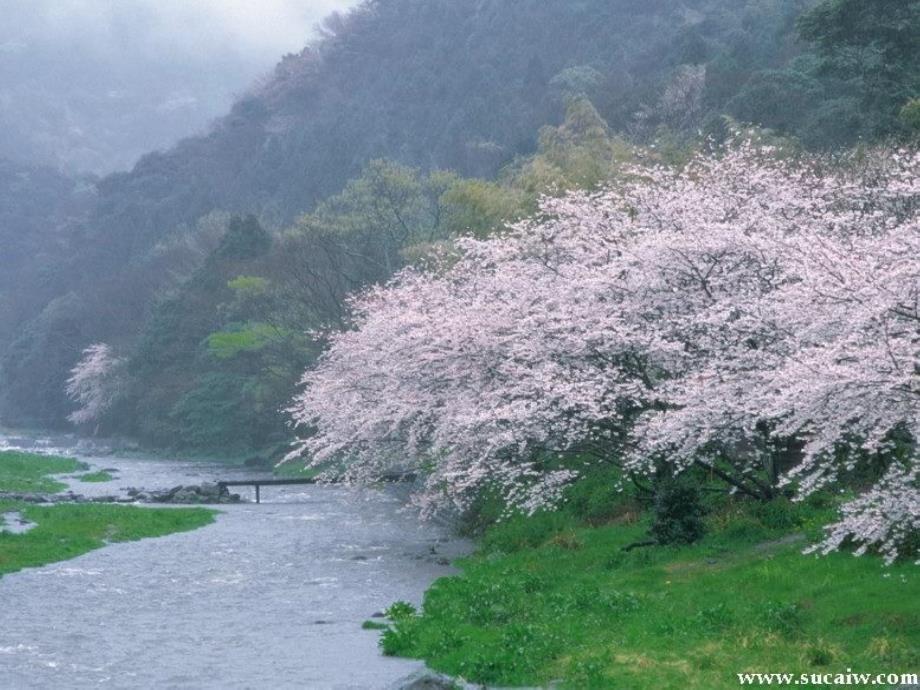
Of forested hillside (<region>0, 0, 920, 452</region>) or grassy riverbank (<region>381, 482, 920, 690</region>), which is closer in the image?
grassy riverbank (<region>381, 482, 920, 690</region>)

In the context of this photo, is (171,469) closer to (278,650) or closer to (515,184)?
(515,184)

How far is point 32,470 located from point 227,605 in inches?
1444

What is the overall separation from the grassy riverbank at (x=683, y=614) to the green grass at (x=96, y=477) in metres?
34.0

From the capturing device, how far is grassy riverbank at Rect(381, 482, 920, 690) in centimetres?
1527

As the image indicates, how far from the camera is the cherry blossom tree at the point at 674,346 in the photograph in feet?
52.2

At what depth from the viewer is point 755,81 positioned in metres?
58.3

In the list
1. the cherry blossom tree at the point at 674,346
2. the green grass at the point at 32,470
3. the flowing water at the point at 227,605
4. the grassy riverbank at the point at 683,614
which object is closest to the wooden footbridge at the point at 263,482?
the green grass at the point at 32,470

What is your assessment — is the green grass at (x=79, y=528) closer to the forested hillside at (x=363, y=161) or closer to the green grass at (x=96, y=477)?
the green grass at (x=96, y=477)

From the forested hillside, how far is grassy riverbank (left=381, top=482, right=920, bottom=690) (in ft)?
55.5

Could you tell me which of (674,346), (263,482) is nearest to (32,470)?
(263,482)

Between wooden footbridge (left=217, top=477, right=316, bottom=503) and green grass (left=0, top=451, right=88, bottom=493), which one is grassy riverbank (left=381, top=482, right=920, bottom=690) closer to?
wooden footbridge (left=217, top=477, right=316, bottom=503)

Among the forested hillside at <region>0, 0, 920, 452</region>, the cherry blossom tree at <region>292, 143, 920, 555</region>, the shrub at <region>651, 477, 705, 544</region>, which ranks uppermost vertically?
the forested hillside at <region>0, 0, 920, 452</region>

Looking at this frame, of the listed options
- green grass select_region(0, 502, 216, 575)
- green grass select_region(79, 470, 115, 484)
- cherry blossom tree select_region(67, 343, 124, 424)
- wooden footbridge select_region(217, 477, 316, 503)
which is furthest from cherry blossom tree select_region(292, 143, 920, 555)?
cherry blossom tree select_region(67, 343, 124, 424)

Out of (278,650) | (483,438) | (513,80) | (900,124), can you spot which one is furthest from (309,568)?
(513,80)
